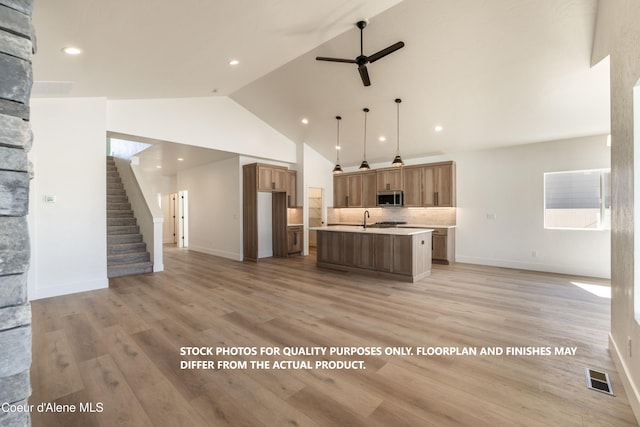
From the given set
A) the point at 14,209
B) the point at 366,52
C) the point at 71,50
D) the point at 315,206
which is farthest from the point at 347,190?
the point at 14,209

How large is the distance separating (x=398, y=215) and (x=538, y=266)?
10.7 ft

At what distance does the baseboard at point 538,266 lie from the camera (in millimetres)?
5290

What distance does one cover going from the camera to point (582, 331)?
2980 millimetres

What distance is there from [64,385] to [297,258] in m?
5.58

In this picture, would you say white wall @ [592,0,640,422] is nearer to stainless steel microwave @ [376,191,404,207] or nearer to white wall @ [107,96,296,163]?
stainless steel microwave @ [376,191,404,207]

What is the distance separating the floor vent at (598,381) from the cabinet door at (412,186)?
16.8 ft

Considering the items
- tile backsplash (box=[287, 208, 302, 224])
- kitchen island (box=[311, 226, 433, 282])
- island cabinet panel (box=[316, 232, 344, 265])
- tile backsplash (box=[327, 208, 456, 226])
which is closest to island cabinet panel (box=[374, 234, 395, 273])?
kitchen island (box=[311, 226, 433, 282])

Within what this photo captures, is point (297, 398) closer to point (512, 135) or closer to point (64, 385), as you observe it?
point (64, 385)

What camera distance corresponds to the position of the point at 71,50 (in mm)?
2857

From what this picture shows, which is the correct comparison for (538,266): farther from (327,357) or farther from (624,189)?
(327,357)

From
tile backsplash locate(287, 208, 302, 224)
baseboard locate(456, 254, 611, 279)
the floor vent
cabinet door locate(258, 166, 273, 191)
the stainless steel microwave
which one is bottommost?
the floor vent

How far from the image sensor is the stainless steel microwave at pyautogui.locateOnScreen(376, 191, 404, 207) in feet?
24.2

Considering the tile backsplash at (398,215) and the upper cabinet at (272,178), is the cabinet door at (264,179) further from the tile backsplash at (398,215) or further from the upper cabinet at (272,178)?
the tile backsplash at (398,215)

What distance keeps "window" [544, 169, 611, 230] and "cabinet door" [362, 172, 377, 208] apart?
12.5 feet
